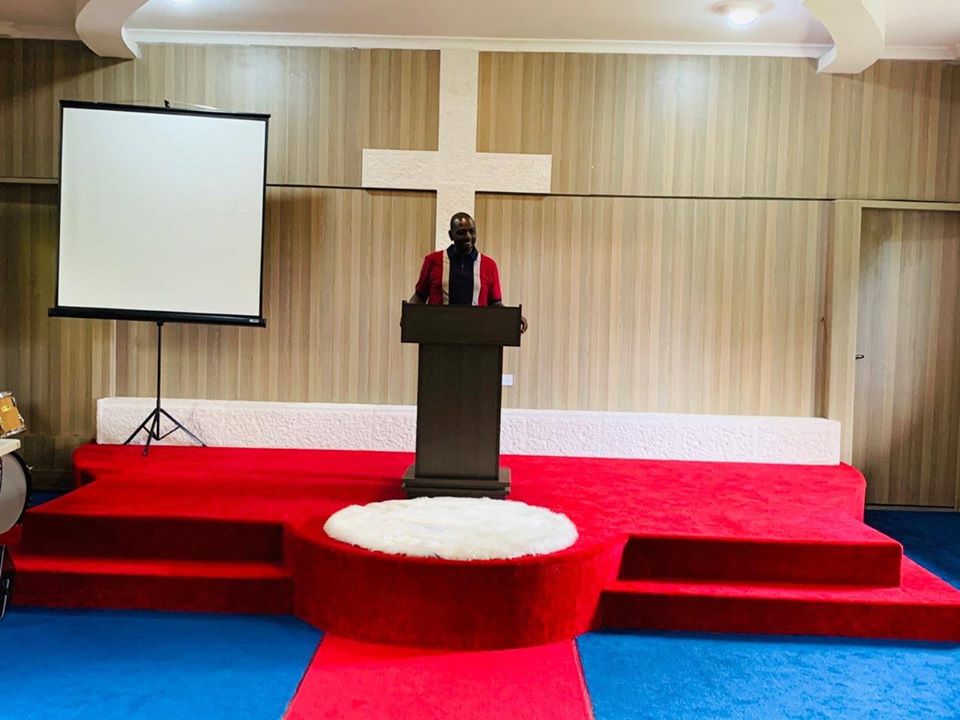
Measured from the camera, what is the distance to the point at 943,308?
5.25 meters

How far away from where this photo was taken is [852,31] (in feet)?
14.8

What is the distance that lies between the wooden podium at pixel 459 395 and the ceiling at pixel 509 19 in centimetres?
195

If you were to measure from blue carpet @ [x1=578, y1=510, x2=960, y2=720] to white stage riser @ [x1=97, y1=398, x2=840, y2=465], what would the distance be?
201 cm

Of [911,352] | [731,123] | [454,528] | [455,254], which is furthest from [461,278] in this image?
[911,352]

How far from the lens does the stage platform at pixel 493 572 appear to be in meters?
2.93

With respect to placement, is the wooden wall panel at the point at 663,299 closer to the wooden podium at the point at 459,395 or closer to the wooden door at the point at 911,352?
the wooden door at the point at 911,352

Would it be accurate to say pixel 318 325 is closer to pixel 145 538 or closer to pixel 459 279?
pixel 459 279

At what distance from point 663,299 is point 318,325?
6.99 feet

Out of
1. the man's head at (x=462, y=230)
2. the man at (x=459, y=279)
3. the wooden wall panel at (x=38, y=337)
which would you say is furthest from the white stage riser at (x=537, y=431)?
the man's head at (x=462, y=230)

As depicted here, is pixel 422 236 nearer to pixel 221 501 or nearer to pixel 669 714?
pixel 221 501

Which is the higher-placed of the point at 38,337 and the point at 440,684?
the point at 38,337

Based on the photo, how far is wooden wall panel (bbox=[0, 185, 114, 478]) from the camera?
523 cm

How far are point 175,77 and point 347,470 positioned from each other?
2.66 m

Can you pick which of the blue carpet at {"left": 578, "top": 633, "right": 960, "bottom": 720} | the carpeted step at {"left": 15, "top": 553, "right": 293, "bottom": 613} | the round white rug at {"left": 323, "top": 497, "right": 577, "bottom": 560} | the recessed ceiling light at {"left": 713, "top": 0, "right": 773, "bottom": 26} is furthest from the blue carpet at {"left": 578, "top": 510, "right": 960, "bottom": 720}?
the recessed ceiling light at {"left": 713, "top": 0, "right": 773, "bottom": 26}
